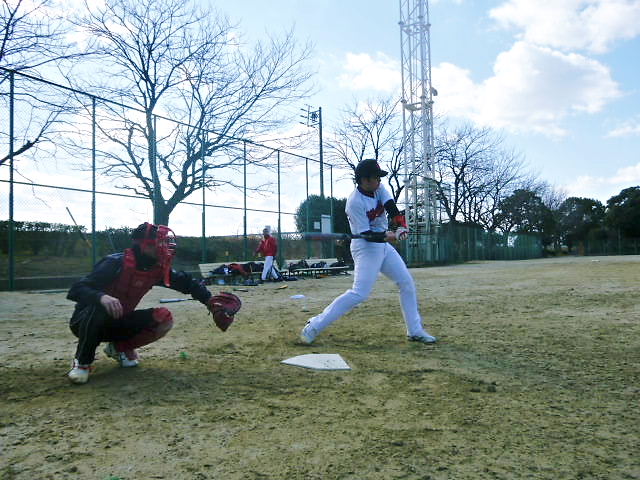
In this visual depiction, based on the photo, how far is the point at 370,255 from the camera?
4.79 meters

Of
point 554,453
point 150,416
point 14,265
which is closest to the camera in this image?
point 554,453

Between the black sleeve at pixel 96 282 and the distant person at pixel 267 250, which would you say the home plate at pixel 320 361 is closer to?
the black sleeve at pixel 96 282

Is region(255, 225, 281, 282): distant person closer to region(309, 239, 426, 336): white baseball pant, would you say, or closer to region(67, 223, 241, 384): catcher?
region(309, 239, 426, 336): white baseball pant

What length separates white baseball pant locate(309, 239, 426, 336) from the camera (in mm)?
4762

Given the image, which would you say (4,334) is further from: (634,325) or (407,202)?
(407,202)

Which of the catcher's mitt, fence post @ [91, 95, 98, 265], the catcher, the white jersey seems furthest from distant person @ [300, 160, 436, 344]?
fence post @ [91, 95, 98, 265]

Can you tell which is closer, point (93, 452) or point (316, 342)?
point (93, 452)

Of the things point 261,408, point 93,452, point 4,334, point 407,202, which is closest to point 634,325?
point 261,408

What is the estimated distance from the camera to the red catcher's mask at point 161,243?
3600mm

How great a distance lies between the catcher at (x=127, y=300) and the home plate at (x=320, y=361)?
27.2 inches

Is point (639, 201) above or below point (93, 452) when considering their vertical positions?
above

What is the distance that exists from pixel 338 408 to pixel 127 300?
6.23 ft

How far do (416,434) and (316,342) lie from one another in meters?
2.51

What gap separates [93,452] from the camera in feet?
7.60
